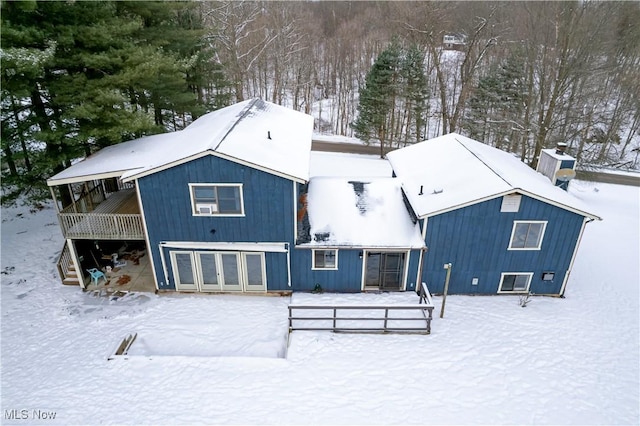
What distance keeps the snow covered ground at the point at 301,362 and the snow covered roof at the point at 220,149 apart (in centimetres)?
406

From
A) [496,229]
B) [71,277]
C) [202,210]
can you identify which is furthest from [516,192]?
[71,277]

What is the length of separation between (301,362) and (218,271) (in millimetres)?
4292

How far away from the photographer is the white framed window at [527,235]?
1143cm

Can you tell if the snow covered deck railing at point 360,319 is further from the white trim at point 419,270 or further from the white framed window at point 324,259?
the white framed window at point 324,259

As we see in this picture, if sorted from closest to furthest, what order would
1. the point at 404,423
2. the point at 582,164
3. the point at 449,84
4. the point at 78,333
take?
1. the point at 404,423
2. the point at 78,333
3. the point at 582,164
4. the point at 449,84

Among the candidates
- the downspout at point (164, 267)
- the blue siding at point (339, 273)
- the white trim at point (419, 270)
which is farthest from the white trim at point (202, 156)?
the white trim at point (419, 270)

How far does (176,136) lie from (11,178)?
6102 mm

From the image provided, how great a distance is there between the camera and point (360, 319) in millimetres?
10703

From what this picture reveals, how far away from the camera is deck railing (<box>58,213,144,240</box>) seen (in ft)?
39.0

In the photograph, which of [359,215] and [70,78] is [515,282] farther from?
[70,78]

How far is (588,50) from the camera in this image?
19406 millimetres

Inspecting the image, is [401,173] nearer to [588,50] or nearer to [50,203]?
[588,50]

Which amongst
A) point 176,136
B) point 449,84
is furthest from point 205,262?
point 449,84

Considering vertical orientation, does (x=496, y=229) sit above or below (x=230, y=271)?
above
